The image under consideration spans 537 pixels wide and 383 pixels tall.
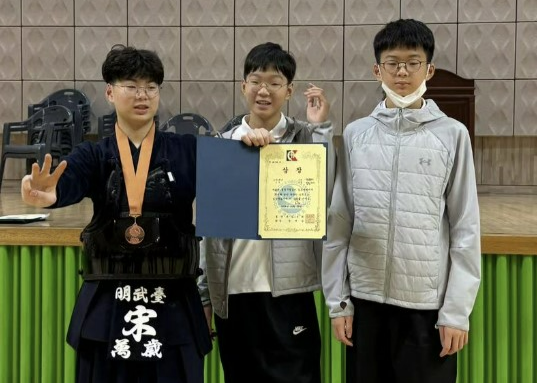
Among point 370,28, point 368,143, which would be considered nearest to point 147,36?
point 370,28

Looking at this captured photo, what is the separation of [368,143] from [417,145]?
150mm

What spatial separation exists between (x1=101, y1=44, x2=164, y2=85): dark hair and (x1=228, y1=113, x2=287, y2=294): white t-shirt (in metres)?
0.36

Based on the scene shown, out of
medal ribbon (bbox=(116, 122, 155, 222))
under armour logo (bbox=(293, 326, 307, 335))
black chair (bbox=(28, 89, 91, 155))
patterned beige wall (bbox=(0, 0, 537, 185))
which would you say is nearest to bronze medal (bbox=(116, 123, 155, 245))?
medal ribbon (bbox=(116, 122, 155, 222))

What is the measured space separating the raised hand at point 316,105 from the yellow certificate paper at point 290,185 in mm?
195

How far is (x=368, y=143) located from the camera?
2.11 metres

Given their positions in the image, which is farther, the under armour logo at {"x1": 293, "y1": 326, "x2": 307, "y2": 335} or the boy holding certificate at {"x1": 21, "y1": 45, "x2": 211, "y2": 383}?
the under armour logo at {"x1": 293, "y1": 326, "x2": 307, "y2": 335}

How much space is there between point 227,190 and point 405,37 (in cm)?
71

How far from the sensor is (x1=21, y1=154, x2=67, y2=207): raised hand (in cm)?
178

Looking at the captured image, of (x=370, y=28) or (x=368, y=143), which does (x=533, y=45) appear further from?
(x=368, y=143)

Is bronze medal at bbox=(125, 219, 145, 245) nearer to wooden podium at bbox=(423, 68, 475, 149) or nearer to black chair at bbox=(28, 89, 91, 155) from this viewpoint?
wooden podium at bbox=(423, 68, 475, 149)

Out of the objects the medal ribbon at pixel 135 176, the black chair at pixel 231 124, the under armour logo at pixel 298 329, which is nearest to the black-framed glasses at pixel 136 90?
the medal ribbon at pixel 135 176

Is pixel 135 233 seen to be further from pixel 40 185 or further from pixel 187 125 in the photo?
pixel 187 125

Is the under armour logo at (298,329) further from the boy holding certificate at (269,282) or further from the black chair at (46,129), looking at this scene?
the black chair at (46,129)

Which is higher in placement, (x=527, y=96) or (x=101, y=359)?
(x=527, y=96)
